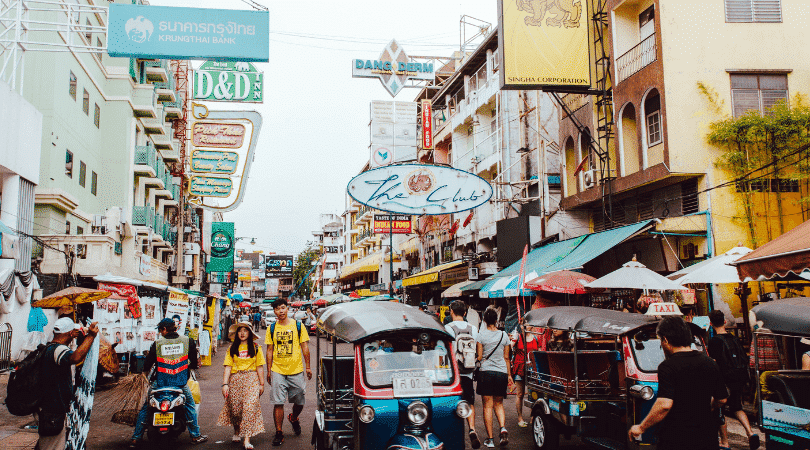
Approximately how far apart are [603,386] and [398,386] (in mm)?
3444

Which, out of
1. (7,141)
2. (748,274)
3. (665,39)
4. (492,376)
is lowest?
(492,376)

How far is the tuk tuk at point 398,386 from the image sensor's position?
5.59 m

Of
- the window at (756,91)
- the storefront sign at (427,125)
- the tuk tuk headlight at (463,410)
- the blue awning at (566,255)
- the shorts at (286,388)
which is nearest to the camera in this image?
the tuk tuk headlight at (463,410)

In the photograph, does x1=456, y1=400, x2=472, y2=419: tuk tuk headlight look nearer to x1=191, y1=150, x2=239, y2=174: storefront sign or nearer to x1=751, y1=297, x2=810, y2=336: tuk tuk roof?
x1=751, y1=297, x2=810, y2=336: tuk tuk roof

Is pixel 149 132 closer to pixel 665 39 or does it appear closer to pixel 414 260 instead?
pixel 414 260

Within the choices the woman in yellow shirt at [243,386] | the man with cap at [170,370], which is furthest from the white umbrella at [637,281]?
the man with cap at [170,370]

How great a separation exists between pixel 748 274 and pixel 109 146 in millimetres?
23618

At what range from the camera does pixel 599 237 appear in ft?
56.4

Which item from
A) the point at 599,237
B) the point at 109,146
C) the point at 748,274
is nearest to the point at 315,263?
the point at 109,146

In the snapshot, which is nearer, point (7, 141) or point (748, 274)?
point (748, 274)

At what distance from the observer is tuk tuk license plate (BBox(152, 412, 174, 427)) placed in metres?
7.64

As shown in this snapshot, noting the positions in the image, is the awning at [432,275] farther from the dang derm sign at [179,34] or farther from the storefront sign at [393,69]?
the dang derm sign at [179,34]

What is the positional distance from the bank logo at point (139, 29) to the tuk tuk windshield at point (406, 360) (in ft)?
29.5

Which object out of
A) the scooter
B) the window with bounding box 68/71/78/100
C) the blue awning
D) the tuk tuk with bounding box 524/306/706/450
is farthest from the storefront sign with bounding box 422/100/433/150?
the scooter
